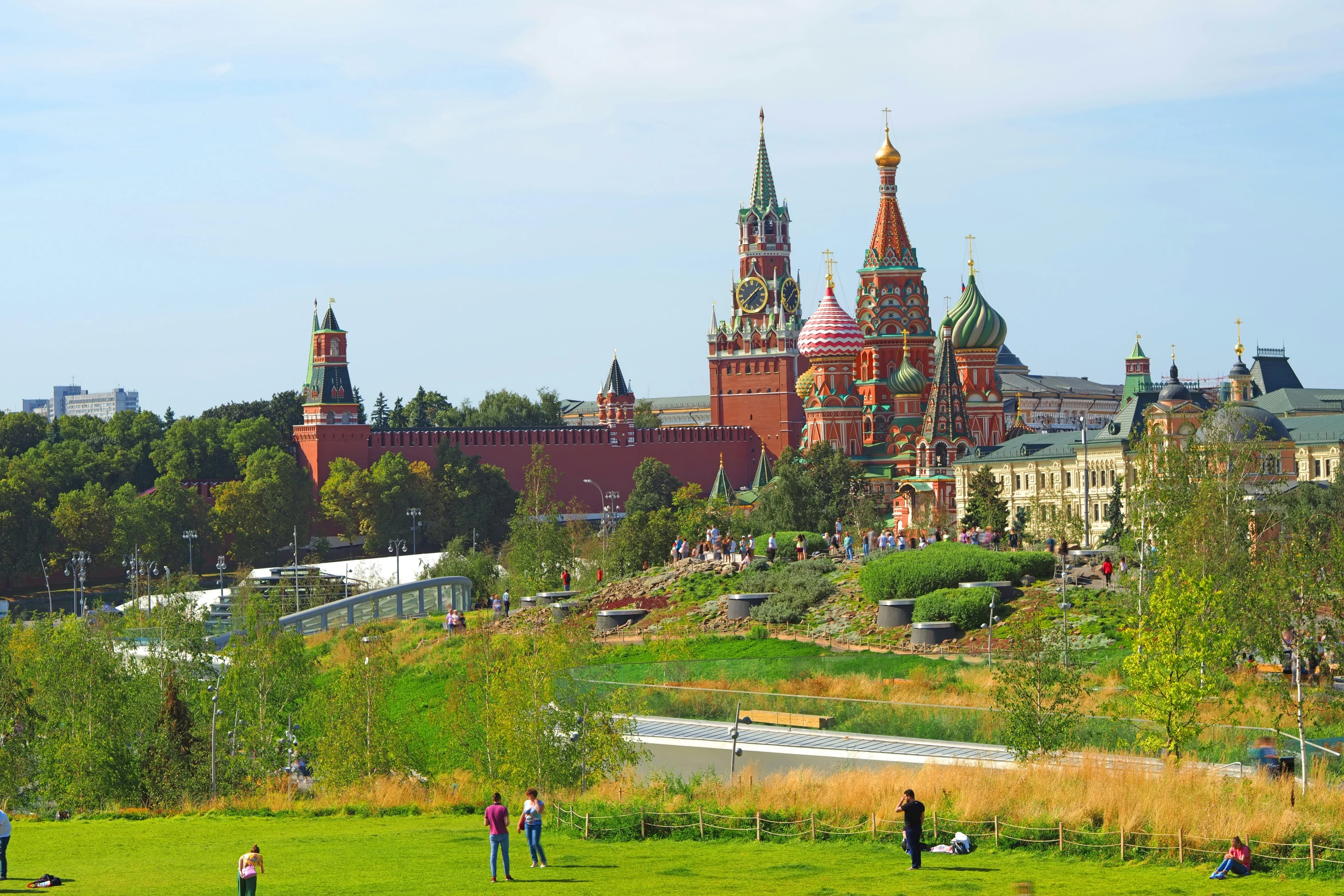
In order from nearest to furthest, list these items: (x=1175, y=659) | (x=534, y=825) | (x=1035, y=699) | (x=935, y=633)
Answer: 1. (x=534, y=825)
2. (x=1175, y=659)
3. (x=1035, y=699)
4. (x=935, y=633)

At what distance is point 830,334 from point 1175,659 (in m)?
64.7

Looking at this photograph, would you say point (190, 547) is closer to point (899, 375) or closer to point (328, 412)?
point (328, 412)

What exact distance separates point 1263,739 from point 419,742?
46.1 ft

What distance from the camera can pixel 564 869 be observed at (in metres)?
18.8

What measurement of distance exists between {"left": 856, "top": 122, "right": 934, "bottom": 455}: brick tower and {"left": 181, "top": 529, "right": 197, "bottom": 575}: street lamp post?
105 ft

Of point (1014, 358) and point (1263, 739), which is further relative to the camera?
point (1014, 358)

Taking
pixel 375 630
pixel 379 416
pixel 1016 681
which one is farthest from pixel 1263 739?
pixel 379 416

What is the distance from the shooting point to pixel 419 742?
3045 centimetres

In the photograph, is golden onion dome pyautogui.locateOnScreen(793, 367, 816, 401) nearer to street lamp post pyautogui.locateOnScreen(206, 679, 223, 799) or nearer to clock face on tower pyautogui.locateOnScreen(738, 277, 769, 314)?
clock face on tower pyautogui.locateOnScreen(738, 277, 769, 314)

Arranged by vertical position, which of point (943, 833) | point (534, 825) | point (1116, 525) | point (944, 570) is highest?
point (1116, 525)

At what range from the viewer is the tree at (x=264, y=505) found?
250 feet

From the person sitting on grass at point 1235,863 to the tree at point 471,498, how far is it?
6411 centimetres

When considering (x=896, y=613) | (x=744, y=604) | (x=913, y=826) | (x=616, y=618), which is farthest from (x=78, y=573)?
(x=913, y=826)

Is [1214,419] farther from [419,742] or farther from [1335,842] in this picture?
[1335,842]
